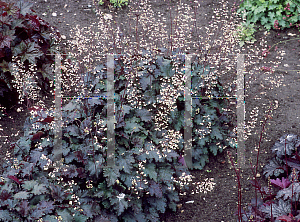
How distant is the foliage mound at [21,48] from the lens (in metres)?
3.42

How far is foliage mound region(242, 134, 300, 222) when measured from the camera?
2.39 m

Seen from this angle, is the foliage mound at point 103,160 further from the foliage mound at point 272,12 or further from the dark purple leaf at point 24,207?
the foliage mound at point 272,12

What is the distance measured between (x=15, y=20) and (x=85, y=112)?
5.41 ft

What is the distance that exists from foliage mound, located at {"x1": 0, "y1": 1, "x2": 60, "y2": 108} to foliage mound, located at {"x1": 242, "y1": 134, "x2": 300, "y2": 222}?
2.78 meters

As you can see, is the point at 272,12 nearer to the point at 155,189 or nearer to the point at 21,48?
the point at 155,189

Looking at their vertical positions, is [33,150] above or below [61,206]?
above

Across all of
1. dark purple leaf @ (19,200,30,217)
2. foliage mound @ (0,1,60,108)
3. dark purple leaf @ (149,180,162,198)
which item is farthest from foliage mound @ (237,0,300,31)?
dark purple leaf @ (19,200,30,217)

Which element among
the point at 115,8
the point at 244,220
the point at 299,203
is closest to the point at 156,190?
the point at 244,220

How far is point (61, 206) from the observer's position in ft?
7.80

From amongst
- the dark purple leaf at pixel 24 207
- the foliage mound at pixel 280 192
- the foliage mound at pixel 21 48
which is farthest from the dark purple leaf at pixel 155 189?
the foliage mound at pixel 21 48

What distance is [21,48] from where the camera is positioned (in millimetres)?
3512

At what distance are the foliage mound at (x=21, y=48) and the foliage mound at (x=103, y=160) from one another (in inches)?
28.5

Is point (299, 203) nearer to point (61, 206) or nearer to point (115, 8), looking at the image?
point (61, 206)

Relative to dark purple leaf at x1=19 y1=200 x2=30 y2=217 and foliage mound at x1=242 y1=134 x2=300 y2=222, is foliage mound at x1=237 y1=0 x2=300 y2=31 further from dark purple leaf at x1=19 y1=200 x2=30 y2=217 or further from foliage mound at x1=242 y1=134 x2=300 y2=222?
dark purple leaf at x1=19 y1=200 x2=30 y2=217
